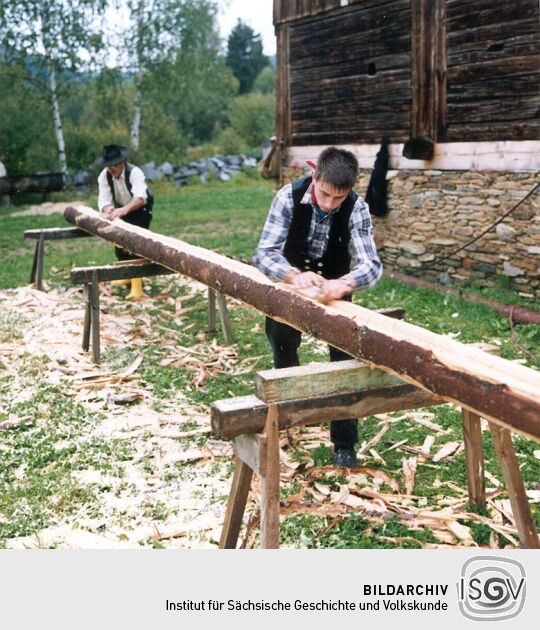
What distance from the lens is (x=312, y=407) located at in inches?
133

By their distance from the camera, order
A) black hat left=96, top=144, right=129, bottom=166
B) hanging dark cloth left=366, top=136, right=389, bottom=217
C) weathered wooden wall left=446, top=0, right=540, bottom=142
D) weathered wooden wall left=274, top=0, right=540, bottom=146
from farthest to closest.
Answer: hanging dark cloth left=366, top=136, right=389, bottom=217, weathered wooden wall left=274, top=0, right=540, bottom=146, weathered wooden wall left=446, top=0, right=540, bottom=142, black hat left=96, top=144, right=129, bottom=166

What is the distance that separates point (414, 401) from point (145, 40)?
27850 millimetres

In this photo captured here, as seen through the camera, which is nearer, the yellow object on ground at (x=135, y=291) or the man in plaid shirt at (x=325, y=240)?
the man in plaid shirt at (x=325, y=240)

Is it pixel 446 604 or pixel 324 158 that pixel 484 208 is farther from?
pixel 446 604

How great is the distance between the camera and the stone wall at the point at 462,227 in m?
9.55

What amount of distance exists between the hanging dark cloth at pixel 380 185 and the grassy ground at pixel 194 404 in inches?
55.9

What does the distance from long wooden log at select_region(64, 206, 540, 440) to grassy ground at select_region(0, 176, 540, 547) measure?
114 cm

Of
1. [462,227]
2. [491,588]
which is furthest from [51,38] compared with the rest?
[491,588]

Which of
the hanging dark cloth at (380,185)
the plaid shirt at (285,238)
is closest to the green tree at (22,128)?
the hanging dark cloth at (380,185)

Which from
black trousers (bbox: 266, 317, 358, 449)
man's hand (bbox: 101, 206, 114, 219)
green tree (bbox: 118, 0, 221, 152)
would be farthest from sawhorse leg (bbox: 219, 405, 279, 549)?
green tree (bbox: 118, 0, 221, 152)

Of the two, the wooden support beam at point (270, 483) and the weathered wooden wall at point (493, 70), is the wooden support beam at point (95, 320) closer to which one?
the wooden support beam at point (270, 483)

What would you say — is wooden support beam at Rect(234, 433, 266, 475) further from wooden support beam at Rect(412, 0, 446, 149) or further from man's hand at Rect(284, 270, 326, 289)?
wooden support beam at Rect(412, 0, 446, 149)

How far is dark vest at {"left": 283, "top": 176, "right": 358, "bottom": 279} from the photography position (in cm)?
452

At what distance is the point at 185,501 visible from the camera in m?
4.58
